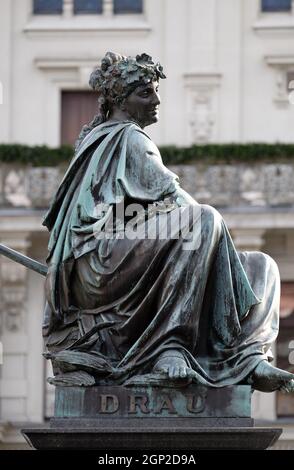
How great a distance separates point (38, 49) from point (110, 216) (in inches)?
1221

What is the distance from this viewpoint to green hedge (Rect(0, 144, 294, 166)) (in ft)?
139

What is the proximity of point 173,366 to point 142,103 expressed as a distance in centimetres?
182

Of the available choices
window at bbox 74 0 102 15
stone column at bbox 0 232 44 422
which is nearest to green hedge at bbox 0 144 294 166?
stone column at bbox 0 232 44 422

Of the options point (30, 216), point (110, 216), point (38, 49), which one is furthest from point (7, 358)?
point (110, 216)

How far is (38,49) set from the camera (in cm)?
4522

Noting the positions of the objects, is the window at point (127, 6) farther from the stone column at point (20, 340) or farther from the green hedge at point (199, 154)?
the stone column at point (20, 340)

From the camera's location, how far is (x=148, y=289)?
1423cm

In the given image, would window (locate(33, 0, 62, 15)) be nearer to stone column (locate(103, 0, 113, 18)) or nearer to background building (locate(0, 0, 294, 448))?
background building (locate(0, 0, 294, 448))

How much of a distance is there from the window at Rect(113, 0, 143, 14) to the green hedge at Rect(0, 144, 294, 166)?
3176 millimetres

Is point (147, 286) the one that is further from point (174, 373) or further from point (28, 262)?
point (28, 262)

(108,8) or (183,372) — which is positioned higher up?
(108,8)

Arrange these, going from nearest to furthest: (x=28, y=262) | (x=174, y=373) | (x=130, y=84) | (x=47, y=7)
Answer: (x=174, y=373) → (x=28, y=262) → (x=130, y=84) → (x=47, y=7)

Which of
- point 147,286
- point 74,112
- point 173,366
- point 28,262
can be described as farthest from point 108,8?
point 173,366

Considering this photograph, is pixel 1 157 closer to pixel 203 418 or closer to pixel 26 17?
pixel 26 17
